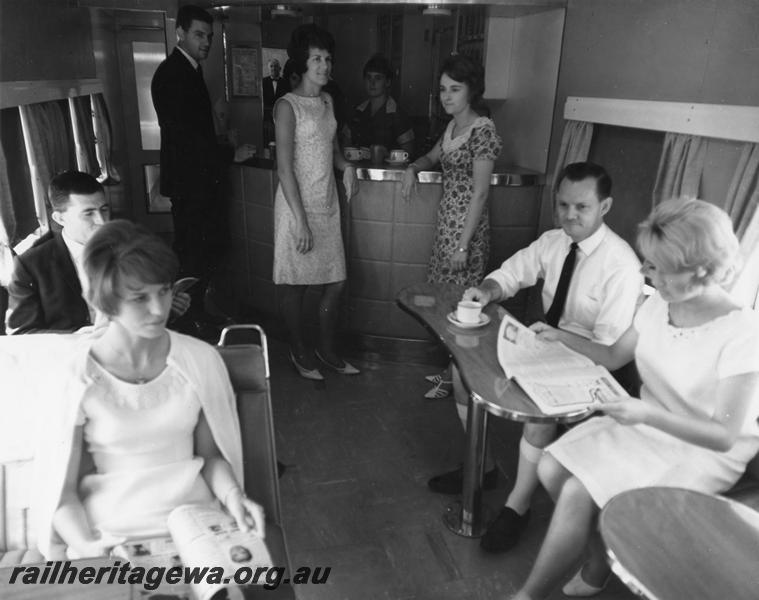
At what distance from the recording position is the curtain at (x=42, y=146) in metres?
3.09

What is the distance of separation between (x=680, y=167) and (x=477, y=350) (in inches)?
52.2

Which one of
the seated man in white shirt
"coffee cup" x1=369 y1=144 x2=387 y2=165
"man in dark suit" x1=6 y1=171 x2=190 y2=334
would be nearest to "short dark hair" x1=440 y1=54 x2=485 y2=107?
the seated man in white shirt

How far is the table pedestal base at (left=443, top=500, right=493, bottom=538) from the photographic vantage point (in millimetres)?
2418

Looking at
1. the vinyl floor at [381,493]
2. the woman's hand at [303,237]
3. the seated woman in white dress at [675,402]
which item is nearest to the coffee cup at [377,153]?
the woman's hand at [303,237]

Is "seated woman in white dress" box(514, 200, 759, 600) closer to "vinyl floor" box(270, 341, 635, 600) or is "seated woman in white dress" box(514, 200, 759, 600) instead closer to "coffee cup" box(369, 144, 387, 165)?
"vinyl floor" box(270, 341, 635, 600)

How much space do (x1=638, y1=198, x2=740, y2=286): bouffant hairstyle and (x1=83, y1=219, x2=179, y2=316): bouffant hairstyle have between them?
4.36 feet

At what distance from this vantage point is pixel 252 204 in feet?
13.5

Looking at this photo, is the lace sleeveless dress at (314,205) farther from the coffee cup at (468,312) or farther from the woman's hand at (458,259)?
the coffee cup at (468,312)

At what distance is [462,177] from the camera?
3260 millimetres

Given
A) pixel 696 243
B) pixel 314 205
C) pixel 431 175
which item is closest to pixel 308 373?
pixel 314 205

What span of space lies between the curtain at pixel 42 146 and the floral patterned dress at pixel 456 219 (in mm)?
2022

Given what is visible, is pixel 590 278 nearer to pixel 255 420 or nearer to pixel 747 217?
pixel 747 217

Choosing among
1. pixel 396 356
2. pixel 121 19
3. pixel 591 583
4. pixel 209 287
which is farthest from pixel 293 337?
pixel 121 19

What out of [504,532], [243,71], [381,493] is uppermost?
[243,71]
